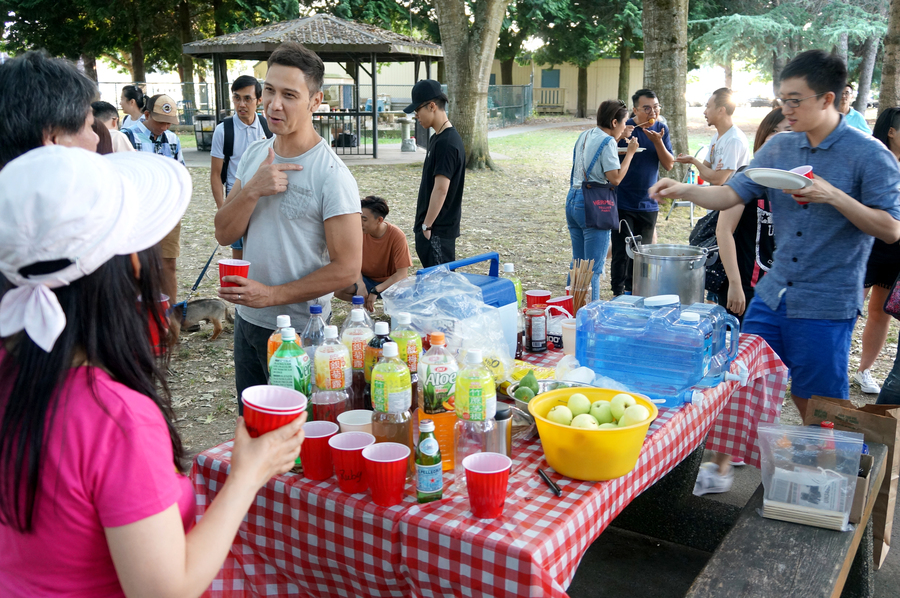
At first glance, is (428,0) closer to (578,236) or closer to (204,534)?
(578,236)

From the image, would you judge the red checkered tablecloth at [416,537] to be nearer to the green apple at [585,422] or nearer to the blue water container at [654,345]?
the green apple at [585,422]

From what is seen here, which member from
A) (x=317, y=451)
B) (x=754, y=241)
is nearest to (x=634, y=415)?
(x=317, y=451)

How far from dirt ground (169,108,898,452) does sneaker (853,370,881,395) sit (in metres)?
0.05

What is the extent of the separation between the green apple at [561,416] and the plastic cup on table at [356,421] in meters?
0.53

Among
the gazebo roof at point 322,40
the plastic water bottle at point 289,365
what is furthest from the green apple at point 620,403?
the gazebo roof at point 322,40

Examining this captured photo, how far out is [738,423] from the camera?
3463 mm

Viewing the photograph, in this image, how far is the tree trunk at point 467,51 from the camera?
15.0 metres

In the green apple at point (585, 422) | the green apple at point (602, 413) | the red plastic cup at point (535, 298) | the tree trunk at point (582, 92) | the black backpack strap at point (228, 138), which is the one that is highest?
the tree trunk at point (582, 92)

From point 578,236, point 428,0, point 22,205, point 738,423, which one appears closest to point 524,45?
point 428,0

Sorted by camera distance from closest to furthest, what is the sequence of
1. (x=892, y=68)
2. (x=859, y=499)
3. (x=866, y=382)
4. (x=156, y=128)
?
(x=859, y=499)
(x=866, y=382)
(x=156, y=128)
(x=892, y=68)

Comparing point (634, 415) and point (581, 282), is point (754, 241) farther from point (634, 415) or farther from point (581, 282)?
point (634, 415)

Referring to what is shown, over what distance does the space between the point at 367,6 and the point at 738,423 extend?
24.2 m

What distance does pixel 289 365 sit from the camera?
2.08 meters

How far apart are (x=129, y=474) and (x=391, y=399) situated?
88 centimetres
